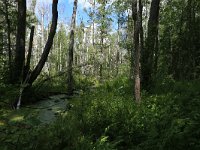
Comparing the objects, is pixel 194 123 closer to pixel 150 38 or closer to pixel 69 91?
pixel 150 38

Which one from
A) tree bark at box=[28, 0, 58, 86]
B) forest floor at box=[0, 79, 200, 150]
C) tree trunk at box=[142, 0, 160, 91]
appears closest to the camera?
forest floor at box=[0, 79, 200, 150]

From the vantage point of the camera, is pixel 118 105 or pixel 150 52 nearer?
pixel 118 105

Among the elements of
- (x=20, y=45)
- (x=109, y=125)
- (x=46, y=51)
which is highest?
(x=20, y=45)

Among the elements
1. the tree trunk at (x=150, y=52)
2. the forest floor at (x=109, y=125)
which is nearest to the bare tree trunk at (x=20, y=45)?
the forest floor at (x=109, y=125)

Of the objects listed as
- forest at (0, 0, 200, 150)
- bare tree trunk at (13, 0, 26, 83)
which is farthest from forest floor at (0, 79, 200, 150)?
bare tree trunk at (13, 0, 26, 83)

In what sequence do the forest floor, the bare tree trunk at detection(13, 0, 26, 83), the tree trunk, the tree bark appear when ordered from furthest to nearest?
the tree trunk, the bare tree trunk at detection(13, 0, 26, 83), the tree bark, the forest floor

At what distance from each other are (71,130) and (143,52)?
310 inches

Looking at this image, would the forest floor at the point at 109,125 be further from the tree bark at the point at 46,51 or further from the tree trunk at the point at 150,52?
the tree bark at the point at 46,51

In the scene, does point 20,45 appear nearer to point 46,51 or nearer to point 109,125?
point 46,51

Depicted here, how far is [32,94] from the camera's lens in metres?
12.8

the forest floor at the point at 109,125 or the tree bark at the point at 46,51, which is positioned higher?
the tree bark at the point at 46,51

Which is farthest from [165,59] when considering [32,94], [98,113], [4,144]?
[4,144]

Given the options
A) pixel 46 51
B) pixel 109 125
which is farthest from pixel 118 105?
pixel 46 51

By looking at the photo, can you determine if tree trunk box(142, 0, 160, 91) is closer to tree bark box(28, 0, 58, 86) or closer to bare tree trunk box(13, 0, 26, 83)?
tree bark box(28, 0, 58, 86)
